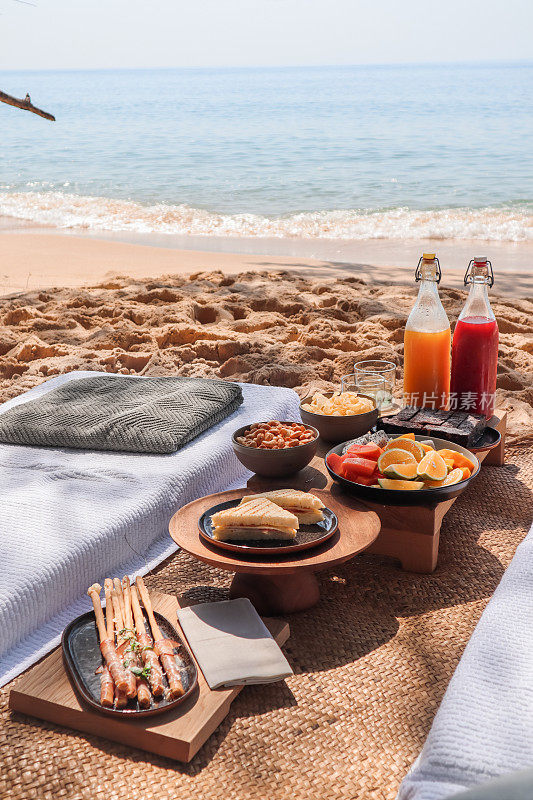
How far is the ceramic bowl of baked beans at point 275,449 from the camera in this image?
6.55 ft

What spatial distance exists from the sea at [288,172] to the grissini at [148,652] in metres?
7.52

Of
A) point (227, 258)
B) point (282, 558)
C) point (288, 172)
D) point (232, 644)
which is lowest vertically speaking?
point (232, 644)

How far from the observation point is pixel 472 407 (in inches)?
96.0

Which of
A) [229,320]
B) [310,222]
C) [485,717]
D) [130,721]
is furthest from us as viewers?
[310,222]

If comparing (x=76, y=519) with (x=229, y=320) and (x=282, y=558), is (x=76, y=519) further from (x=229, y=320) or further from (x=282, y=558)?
(x=229, y=320)

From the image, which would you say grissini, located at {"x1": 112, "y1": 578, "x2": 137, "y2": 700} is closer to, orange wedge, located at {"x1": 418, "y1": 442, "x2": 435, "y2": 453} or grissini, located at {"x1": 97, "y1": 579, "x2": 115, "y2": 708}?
grissini, located at {"x1": 97, "y1": 579, "x2": 115, "y2": 708}

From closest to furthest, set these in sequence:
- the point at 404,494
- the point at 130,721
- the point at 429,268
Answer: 1. the point at 130,721
2. the point at 404,494
3. the point at 429,268

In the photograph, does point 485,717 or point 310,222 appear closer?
point 485,717

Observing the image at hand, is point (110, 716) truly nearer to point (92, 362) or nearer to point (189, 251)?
point (92, 362)

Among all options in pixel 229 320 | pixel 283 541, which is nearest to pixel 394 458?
pixel 283 541

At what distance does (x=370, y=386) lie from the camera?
97.7 inches

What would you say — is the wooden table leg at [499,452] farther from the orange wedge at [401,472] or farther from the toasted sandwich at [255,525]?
the toasted sandwich at [255,525]

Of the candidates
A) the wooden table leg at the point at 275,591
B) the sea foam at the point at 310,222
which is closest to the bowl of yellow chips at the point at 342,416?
→ the wooden table leg at the point at 275,591

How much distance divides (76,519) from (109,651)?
507 millimetres
